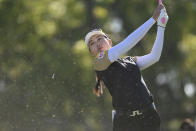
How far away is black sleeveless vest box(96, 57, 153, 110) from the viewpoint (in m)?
4.84

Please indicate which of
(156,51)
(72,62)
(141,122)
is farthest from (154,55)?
(72,62)

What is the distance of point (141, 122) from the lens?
4.88 metres

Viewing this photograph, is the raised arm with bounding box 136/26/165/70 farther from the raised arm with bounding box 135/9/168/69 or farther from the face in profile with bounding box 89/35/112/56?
the face in profile with bounding box 89/35/112/56

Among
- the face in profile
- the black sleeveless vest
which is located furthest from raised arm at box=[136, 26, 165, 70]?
the face in profile

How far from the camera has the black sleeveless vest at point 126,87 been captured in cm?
484

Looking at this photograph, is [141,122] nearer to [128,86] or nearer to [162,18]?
[128,86]

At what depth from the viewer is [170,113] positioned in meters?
18.4

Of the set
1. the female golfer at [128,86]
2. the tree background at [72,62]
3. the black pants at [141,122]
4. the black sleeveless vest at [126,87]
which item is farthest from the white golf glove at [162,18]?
the tree background at [72,62]

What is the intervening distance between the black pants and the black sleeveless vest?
93 mm

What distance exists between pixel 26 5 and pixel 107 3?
2.69m

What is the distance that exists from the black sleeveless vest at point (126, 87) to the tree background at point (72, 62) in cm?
467

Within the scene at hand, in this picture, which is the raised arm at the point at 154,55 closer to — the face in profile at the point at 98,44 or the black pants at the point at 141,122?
the face in profile at the point at 98,44

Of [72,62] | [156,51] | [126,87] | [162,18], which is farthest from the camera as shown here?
[72,62]

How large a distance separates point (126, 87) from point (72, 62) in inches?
413
